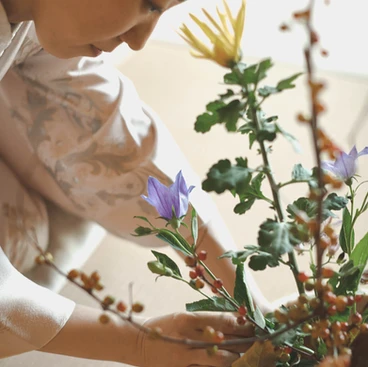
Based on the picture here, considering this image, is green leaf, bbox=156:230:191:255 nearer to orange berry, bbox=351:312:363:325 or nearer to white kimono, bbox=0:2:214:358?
orange berry, bbox=351:312:363:325

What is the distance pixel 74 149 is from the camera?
2.43ft

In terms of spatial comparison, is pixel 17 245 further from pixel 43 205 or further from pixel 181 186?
pixel 181 186

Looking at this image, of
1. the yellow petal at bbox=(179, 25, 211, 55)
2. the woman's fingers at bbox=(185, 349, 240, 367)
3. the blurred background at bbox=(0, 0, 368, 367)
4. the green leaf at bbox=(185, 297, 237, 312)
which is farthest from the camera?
the blurred background at bbox=(0, 0, 368, 367)

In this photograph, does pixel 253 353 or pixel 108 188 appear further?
pixel 108 188

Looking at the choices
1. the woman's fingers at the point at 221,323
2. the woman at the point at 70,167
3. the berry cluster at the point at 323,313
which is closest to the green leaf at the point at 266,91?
the berry cluster at the point at 323,313

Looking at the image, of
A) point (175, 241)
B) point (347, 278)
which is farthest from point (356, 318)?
point (175, 241)

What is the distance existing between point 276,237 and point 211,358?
0.23 meters

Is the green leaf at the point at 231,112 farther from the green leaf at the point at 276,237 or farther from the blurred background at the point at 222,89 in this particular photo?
the blurred background at the point at 222,89

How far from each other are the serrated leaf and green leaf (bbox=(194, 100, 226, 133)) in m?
0.14

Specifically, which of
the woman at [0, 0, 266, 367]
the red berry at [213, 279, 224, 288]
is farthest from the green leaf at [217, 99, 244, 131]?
the woman at [0, 0, 266, 367]

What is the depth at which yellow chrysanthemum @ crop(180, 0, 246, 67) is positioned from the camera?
0.29 m

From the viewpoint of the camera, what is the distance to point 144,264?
895 mm

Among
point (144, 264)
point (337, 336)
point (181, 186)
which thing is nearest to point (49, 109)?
point (144, 264)

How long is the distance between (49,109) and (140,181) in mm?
157
